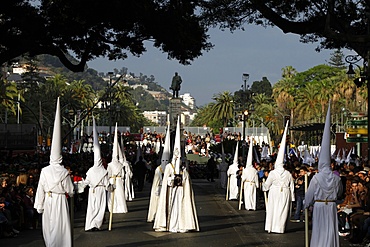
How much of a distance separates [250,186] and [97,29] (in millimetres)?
10051

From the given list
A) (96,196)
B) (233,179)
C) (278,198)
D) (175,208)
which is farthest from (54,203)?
(233,179)

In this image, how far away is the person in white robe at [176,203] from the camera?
758 inches

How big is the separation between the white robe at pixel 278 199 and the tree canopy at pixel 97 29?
12.6 metres

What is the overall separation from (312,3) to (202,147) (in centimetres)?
4515

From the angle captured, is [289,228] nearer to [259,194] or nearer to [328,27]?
[328,27]

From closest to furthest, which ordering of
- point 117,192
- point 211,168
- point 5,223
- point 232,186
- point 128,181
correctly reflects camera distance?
point 5,223 < point 117,192 < point 128,181 < point 232,186 < point 211,168

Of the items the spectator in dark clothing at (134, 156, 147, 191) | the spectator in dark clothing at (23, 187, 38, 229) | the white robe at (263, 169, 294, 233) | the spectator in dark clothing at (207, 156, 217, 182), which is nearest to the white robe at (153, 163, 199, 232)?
the white robe at (263, 169, 294, 233)

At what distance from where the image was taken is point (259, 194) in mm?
29969

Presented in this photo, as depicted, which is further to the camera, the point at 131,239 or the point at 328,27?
the point at 328,27

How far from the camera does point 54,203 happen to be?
14.5 m

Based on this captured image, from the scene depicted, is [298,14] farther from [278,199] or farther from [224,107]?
[224,107]

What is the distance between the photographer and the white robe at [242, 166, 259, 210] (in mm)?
26953

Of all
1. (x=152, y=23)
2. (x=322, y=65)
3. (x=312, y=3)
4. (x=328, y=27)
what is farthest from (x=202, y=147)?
(x=322, y=65)

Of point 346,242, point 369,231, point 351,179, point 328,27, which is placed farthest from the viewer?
point 328,27
